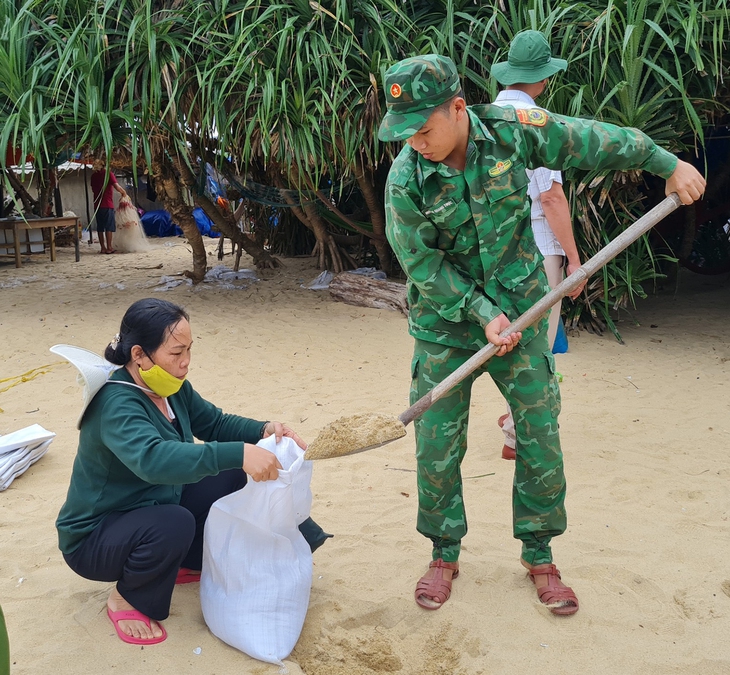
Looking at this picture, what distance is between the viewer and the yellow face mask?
221cm

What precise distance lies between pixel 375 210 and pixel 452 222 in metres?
4.91

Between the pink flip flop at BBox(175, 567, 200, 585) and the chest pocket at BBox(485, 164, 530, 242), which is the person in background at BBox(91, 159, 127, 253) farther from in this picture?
the chest pocket at BBox(485, 164, 530, 242)

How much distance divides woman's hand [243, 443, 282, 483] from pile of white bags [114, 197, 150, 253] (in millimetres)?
10692

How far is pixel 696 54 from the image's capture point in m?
4.99

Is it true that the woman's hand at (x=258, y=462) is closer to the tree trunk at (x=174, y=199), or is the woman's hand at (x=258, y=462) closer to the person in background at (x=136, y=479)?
the person in background at (x=136, y=479)

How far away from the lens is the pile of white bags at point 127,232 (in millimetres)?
12164

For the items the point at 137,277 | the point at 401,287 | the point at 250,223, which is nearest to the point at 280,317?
the point at 401,287

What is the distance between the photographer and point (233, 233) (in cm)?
792

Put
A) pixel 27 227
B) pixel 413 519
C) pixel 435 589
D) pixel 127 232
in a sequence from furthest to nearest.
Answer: pixel 127 232 < pixel 27 227 < pixel 413 519 < pixel 435 589

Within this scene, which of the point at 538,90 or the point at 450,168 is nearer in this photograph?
the point at 450,168

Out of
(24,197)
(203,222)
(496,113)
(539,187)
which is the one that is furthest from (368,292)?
(203,222)

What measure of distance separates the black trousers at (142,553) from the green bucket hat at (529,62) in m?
2.23

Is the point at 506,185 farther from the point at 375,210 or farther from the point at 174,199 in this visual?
the point at 174,199

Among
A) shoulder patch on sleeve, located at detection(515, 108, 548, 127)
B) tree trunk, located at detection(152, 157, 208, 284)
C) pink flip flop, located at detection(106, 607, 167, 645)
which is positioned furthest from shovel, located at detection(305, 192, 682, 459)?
tree trunk, located at detection(152, 157, 208, 284)
